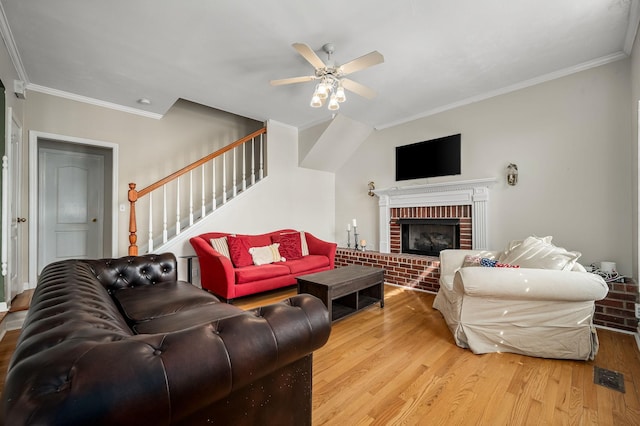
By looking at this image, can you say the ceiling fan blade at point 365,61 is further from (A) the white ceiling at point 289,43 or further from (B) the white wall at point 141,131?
(B) the white wall at point 141,131

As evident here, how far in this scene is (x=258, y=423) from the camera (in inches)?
38.2

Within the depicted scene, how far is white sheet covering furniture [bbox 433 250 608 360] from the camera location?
6.43 ft

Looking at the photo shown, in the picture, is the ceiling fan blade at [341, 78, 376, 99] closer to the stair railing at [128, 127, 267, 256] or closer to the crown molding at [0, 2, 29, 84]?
the stair railing at [128, 127, 267, 256]

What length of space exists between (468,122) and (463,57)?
126 cm

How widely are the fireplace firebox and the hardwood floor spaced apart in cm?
186

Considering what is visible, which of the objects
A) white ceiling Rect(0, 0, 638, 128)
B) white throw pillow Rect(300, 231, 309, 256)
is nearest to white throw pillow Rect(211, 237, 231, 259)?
white throw pillow Rect(300, 231, 309, 256)

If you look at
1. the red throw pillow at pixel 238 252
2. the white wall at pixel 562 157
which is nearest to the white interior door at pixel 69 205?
the red throw pillow at pixel 238 252

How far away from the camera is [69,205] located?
418 centimetres

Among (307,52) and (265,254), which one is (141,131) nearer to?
(265,254)

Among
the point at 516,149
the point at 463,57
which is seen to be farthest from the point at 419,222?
the point at 463,57

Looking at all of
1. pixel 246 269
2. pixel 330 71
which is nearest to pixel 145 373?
pixel 330 71

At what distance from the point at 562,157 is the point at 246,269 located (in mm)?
3848

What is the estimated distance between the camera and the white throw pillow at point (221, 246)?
3577 millimetres

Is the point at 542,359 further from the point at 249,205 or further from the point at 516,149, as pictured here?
the point at 249,205
